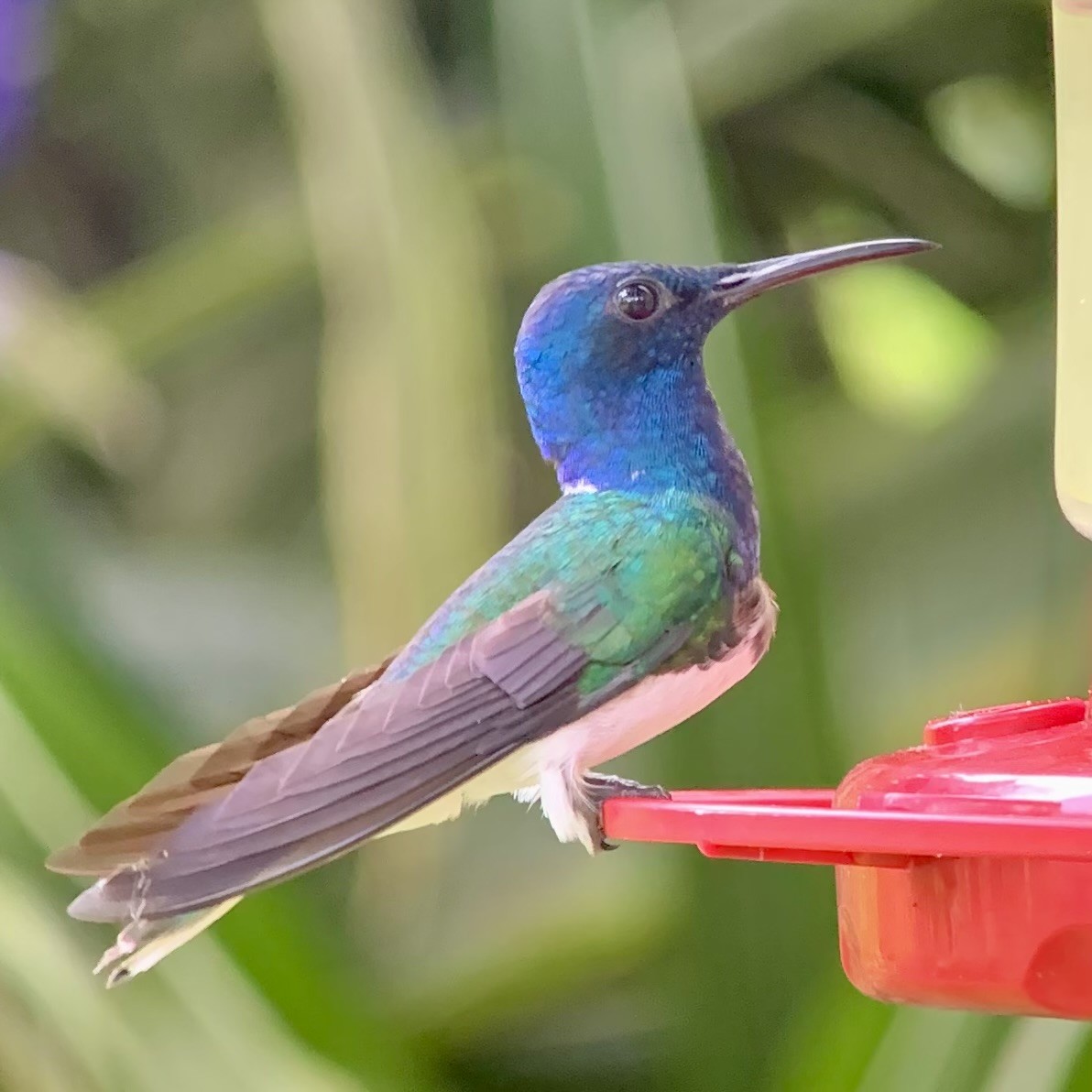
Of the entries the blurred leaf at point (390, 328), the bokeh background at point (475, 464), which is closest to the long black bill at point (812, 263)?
the bokeh background at point (475, 464)

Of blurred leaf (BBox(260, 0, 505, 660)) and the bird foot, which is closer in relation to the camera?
the bird foot

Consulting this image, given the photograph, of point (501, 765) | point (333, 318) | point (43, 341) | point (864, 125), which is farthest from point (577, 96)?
point (501, 765)

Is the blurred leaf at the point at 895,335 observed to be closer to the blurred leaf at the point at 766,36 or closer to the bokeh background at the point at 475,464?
the bokeh background at the point at 475,464

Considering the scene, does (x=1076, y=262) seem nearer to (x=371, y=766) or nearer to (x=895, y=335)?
(x=371, y=766)

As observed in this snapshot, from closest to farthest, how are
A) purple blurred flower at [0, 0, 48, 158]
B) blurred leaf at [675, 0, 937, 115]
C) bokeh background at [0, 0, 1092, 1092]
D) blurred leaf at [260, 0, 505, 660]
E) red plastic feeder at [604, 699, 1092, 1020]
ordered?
1. red plastic feeder at [604, 699, 1092, 1020]
2. bokeh background at [0, 0, 1092, 1092]
3. blurred leaf at [260, 0, 505, 660]
4. blurred leaf at [675, 0, 937, 115]
5. purple blurred flower at [0, 0, 48, 158]

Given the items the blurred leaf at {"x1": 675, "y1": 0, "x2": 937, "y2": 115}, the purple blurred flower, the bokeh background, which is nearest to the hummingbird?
the bokeh background

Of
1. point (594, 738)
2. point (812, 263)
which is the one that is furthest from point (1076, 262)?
point (594, 738)

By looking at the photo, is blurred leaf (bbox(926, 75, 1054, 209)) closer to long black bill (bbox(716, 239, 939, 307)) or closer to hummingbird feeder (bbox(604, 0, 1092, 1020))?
long black bill (bbox(716, 239, 939, 307))
